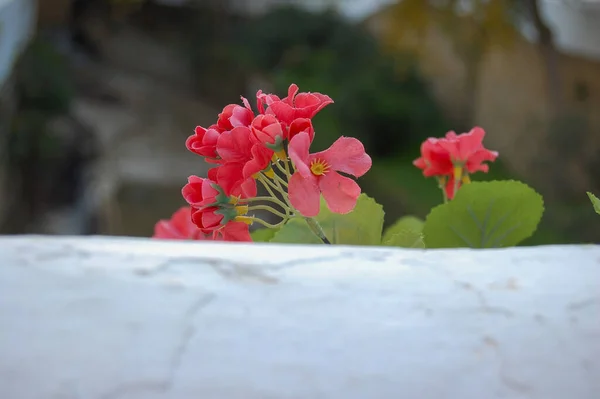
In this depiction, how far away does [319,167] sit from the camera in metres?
0.21

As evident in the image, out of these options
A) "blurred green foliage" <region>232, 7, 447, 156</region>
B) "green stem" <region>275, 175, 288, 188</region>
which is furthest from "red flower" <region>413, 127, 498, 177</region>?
"blurred green foliage" <region>232, 7, 447, 156</region>

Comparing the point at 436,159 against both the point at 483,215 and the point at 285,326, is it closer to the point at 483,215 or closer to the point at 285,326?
the point at 483,215

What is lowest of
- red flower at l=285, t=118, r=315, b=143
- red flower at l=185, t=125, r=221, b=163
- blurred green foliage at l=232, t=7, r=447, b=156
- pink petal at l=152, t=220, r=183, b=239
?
blurred green foliage at l=232, t=7, r=447, b=156

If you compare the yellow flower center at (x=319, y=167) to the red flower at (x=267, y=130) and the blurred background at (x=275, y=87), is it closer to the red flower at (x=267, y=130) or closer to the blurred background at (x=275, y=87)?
the red flower at (x=267, y=130)

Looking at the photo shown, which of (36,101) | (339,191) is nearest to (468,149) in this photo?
(339,191)

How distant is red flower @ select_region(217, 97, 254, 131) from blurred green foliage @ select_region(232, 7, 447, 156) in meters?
1.13

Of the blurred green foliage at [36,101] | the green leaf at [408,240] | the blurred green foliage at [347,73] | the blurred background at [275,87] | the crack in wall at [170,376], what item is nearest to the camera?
the crack in wall at [170,376]

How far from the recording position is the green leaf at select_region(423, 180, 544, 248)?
0.26 metres

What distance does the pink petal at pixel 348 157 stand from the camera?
22cm

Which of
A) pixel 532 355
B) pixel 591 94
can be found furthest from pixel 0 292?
pixel 591 94

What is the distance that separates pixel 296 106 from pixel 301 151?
3cm

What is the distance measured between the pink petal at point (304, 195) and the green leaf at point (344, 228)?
0.05 metres

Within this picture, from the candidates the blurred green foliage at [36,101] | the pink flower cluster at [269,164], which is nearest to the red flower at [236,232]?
the pink flower cluster at [269,164]

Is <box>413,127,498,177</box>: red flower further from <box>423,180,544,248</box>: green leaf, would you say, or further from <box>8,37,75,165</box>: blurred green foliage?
<box>8,37,75,165</box>: blurred green foliage
